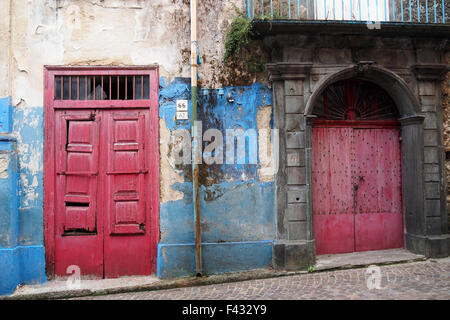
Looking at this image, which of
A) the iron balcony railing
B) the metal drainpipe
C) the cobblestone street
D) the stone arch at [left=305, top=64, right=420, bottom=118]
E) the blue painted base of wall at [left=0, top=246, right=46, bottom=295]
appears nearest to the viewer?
the cobblestone street

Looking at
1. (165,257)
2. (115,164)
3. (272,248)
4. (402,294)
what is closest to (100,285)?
(165,257)

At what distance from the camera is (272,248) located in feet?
18.0

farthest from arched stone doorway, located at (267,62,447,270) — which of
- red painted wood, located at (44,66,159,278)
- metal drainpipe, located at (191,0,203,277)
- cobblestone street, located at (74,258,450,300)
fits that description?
red painted wood, located at (44,66,159,278)

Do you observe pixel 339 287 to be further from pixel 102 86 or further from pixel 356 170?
pixel 102 86

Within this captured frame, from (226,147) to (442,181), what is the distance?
3.88 metres

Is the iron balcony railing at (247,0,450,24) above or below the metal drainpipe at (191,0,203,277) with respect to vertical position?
above

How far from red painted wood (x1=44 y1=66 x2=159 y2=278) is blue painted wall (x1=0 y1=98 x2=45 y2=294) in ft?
0.57

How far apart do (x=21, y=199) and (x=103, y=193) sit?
4.13 feet

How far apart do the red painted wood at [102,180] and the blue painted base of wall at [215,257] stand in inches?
11.6

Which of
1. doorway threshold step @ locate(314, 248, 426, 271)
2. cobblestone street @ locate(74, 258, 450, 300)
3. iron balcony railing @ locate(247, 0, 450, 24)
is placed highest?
iron balcony railing @ locate(247, 0, 450, 24)

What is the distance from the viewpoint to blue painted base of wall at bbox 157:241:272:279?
Result: 17.4 feet

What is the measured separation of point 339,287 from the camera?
4625 millimetres

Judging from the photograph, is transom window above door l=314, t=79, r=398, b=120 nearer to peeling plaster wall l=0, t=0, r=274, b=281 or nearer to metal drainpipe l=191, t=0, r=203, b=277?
peeling plaster wall l=0, t=0, r=274, b=281

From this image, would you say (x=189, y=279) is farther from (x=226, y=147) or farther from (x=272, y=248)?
(x=226, y=147)
